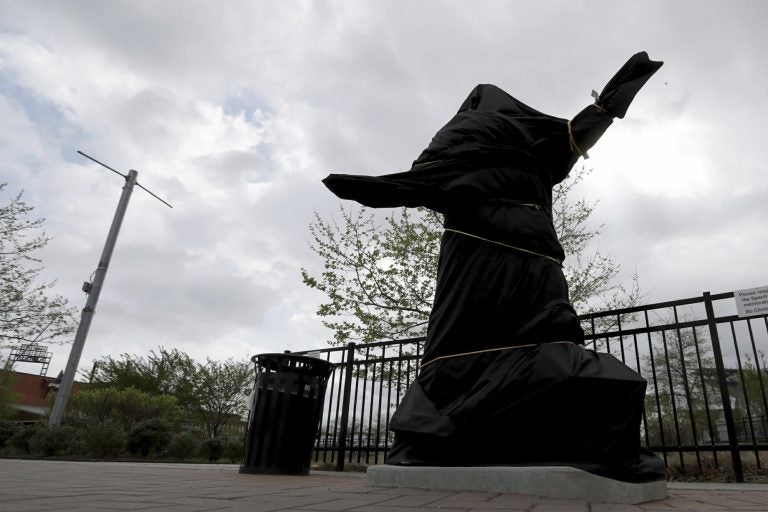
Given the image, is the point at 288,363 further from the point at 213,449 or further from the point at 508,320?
the point at 213,449

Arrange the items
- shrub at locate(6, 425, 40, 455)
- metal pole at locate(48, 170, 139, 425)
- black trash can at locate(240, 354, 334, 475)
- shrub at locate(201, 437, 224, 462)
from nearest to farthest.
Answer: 1. black trash can at locate(240, 354, 334, 475)
2. shrub at locate(6, 425, 40, 455)
3. shrub at locate(201, 437, 224, 462)
4. metal pole at locate(48, 170, 139, 425)

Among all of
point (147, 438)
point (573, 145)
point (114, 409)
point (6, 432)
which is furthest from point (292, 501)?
point (114, 409)

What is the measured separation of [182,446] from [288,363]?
18.8 ft

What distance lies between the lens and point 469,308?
9.60 ft

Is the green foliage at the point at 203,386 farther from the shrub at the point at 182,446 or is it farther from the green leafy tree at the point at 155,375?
the shrub at the point at 182,446

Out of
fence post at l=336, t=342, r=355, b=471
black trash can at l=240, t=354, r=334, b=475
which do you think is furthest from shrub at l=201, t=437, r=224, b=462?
black trash can at l=240, t=354, r=334, b=475

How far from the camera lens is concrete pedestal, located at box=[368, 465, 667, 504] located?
2256 millimetres

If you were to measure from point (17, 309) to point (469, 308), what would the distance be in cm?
1630

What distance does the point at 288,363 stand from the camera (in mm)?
4789

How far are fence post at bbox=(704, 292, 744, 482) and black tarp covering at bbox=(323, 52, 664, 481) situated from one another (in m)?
2.05

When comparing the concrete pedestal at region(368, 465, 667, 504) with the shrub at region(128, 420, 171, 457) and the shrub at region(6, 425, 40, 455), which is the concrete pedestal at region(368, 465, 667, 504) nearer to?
the shrub at region(128, 420, 171, 457)

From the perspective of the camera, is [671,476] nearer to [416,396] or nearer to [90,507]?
[416,396]

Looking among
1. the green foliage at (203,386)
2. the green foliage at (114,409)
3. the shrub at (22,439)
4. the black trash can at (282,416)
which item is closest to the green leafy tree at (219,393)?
the green foliage at (203,386)

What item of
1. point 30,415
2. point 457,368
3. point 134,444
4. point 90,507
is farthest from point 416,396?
point 30,415
